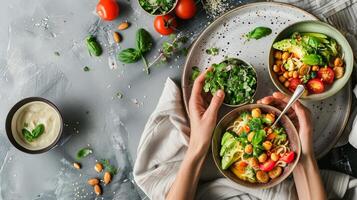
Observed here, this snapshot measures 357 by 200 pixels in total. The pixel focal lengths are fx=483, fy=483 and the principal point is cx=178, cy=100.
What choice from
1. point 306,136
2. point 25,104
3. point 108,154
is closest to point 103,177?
point 108,154

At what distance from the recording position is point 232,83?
6.37 ft

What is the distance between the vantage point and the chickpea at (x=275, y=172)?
6.04 ft

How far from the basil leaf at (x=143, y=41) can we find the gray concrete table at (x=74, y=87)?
1.5 inches

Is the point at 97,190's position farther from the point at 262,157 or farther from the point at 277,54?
the point at 277,54

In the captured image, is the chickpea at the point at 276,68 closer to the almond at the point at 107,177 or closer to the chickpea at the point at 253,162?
the chickpea at the point at 253,162

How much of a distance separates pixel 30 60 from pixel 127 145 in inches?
24.1

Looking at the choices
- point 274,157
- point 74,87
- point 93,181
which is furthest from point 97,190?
point 274,157

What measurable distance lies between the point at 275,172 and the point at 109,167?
788 millimetres

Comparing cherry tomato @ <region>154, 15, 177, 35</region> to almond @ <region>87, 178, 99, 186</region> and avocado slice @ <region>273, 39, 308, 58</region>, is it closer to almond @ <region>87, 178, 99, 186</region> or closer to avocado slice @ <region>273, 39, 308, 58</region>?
avocado slice @ <region>273, 39, 308, 58</region>

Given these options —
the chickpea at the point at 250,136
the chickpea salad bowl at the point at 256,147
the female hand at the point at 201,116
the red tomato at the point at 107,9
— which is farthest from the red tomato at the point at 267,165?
the red tomato at the point at 107,9

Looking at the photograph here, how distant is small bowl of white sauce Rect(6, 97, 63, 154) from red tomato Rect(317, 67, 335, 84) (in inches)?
44.5

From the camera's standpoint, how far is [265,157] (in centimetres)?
181

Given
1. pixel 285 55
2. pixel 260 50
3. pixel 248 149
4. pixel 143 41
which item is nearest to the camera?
pixel 248 149

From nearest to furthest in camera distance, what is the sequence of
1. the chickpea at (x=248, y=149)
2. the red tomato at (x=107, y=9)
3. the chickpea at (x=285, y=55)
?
the chickpea at (x=248, y=149) < the chickpea at (x=285, y=55) < the red tomato at (x=107, y=9)
